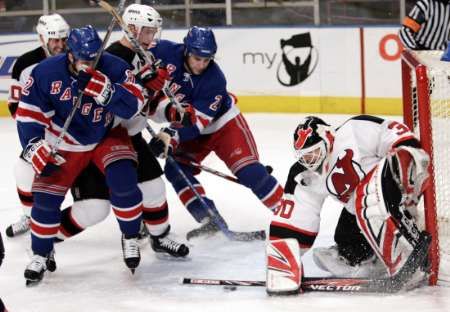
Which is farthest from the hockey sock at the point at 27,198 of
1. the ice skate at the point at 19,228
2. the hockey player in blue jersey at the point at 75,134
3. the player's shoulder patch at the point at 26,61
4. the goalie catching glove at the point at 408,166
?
the goalie catching glove at the point at 408,166

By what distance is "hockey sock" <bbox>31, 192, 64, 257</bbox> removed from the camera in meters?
3.80

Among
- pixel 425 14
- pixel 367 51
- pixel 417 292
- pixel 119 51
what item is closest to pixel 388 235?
pixel 417 292

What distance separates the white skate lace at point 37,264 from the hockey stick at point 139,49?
2.60 feet

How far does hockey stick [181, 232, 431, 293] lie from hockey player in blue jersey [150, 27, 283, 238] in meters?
0.79

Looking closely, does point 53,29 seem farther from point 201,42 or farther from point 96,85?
point 96,85

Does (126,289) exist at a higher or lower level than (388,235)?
lower

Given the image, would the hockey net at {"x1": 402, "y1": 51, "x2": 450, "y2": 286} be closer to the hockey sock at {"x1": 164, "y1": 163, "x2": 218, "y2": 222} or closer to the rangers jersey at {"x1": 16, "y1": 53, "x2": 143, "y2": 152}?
the hockey sock at {"x1": 164, "y1": 163, "x2": 218, "y2": 222}

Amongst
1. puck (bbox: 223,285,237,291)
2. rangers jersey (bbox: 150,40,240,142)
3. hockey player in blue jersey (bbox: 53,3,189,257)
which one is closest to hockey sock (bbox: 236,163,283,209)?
rangers jersey (bbox: 150,40,240,142)

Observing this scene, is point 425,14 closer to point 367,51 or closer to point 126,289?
point 367,51

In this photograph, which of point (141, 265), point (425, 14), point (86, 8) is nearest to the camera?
point (141, 265)

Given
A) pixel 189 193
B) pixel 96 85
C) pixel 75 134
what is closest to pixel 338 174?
pixel 96 85

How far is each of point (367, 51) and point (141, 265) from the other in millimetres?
3342

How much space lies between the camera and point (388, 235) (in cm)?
341

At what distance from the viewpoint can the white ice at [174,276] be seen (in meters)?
3.47
